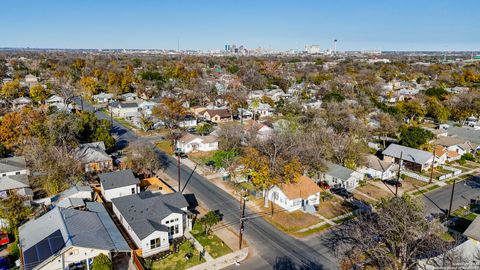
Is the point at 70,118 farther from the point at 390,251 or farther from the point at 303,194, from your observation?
the point at 390,251

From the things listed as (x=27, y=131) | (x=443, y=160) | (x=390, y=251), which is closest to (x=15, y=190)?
(x=27, y=131)

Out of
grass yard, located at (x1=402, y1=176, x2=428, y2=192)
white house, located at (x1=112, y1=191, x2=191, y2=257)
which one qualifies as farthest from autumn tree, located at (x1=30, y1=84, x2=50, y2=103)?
grass yard, located at (x1=402, y1=176, x2=428, y2=192)

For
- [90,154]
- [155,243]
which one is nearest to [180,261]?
[155,243]

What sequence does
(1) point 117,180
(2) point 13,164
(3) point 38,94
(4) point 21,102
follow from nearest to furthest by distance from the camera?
(1) point 117,180, (2) point 13,164, (4) point 21,102, (3) point 38,94

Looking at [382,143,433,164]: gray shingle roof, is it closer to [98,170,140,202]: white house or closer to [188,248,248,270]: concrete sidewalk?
[188,248,248,270]: concrete sidewalk

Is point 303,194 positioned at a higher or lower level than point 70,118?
lower

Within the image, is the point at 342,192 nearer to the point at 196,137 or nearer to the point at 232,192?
the point at 232,192
